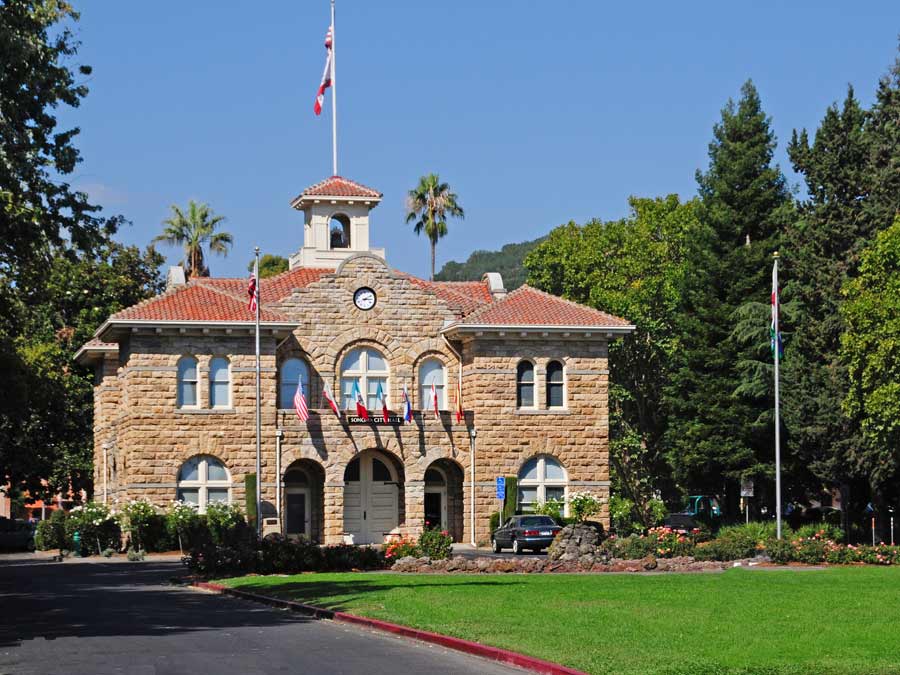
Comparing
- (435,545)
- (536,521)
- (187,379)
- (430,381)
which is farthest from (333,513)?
(435,545)

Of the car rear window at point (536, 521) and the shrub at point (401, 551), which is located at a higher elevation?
the car rear window at point (536, 521)

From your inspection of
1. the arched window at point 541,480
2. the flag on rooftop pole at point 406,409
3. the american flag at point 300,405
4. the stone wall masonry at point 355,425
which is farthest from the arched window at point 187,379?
the arched window at point 541,480

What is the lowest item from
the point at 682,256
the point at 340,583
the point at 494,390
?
the point at 340,583

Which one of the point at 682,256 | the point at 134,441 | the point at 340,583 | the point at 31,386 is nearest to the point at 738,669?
the point at 340,583

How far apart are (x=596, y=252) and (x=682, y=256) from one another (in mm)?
4101

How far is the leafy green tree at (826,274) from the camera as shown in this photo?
53438 millimetres

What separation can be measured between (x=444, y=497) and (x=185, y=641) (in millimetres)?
39876

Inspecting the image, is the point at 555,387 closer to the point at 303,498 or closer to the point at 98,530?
the point at 303,498

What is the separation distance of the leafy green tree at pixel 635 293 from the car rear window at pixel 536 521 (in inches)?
803

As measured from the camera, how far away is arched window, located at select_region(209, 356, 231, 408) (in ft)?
187

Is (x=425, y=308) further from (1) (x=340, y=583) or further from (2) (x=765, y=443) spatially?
(1) (x=340, y=583)

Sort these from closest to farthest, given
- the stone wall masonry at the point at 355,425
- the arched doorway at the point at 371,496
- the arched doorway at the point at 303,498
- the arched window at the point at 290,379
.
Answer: the stone wall masonry at the point at 355,425
the arched window at the point at 290,379
the arched doorway at the point at 303,498
the arched doorway at the point at 371,496

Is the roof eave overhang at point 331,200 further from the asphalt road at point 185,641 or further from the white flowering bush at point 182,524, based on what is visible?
the asphalt road at point 185,641

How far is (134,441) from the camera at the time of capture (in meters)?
56.0
